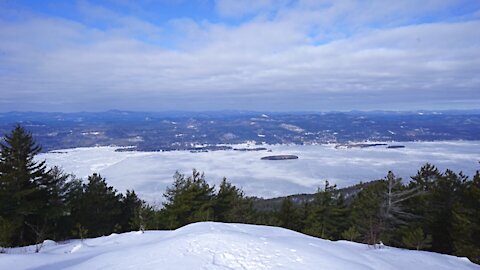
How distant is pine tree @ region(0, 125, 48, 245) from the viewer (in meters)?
12.5

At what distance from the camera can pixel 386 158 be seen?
3494 inches

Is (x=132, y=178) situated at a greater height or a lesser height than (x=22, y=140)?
lesser

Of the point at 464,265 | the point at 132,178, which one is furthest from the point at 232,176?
the point at 464,265

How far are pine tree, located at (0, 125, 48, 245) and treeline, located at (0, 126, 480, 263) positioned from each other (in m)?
0.03

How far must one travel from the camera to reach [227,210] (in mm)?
21188

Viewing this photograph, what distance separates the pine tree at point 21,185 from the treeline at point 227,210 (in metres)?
0.03

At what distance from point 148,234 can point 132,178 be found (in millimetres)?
56873

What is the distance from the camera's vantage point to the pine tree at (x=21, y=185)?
1252cm

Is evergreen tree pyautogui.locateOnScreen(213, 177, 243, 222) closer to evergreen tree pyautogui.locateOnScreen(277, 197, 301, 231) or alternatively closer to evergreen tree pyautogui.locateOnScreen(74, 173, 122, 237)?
evergreen tree pyautogui.locateOnScreen(277, 197, 301, 231)

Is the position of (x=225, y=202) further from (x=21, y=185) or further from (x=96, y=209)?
(x=21, y=185)

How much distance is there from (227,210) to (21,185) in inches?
470

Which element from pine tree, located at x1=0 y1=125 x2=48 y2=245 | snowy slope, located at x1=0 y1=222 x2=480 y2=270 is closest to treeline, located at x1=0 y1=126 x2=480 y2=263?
pine tree, located at x1=0 y1=125 x2=48 y2=245

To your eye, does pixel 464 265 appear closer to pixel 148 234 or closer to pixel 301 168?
pixel 148 234

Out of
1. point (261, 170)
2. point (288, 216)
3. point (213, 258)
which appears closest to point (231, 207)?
point (288, 216)
